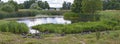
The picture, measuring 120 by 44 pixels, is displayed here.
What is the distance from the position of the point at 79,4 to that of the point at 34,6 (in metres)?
16.0

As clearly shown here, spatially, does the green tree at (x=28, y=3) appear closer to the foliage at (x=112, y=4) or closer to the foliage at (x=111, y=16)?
the foliage at (x=112, y=4)

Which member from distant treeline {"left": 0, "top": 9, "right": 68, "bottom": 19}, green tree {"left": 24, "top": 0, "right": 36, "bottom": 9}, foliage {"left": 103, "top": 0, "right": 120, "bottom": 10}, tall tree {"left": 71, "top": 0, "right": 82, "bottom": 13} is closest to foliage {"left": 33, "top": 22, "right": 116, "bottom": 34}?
distant treeline {"left": 0, "top": 9, "right": 68, "bottom": 19}

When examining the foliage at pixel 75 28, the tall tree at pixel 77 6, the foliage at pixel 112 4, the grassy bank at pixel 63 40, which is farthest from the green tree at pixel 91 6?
the grassy bank at pixel 63 40

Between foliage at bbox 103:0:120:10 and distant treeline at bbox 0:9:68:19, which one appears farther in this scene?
foliage at bbox 103:0:120:10

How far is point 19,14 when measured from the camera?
44.9 metres

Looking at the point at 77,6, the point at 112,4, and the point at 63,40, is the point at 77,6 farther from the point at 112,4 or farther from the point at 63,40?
the point at 63,40

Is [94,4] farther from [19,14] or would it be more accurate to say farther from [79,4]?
[19,14]

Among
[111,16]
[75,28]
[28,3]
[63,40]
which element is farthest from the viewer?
[28,3]

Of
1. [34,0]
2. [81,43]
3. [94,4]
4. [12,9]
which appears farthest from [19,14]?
[81,43]

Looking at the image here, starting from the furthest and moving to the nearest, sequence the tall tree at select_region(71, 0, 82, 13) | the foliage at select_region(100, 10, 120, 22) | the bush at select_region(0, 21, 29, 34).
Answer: the tall tree at select_region(71, 0, 82, 13)
the foliage at select_region(100, 10, 120, 22)
the bush at select_region(0, 21, 29, 34)

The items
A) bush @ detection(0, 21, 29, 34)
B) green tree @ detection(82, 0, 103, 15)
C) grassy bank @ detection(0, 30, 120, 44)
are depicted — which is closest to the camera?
grassy bank @ detection(0, 30, 120, 44)

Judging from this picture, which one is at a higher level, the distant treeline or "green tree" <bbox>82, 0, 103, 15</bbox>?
"green tree" <bbox>82, 0, 103, 15</bbox>

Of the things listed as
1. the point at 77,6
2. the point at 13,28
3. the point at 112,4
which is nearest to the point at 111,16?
the point at 77,6

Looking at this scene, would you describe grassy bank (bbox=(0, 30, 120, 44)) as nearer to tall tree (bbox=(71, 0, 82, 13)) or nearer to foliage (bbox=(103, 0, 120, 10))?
tall tree (bbox=(71, 0, 82, 13))
